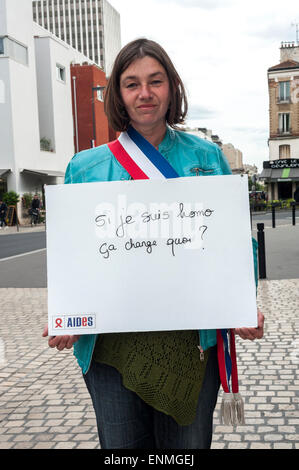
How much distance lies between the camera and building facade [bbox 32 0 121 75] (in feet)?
413

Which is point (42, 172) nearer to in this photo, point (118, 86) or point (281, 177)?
point (281, 177)

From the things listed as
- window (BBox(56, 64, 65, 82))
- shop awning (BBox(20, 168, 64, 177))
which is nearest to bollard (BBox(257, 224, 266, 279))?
shop awning (BBox(20, 168, 64, 177))

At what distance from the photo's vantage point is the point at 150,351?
176 centimetres

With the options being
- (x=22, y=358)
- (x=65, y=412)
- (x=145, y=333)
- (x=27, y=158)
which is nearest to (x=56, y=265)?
(x=145, y=333)

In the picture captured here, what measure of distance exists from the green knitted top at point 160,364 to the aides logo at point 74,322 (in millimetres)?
81

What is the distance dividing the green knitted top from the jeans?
4 centimetres

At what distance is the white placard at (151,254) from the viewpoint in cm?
176

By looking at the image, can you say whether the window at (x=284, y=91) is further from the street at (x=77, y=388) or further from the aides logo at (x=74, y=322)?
the aides logo at (x=74, y=322)

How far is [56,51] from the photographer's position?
40.7 meters

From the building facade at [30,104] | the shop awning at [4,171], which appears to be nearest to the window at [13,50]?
the building facade at [30,104]

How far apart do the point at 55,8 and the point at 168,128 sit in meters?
139

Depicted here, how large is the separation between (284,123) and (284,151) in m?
2.49

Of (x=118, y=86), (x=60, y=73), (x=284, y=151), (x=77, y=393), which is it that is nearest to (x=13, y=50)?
(x=60, y=73)
